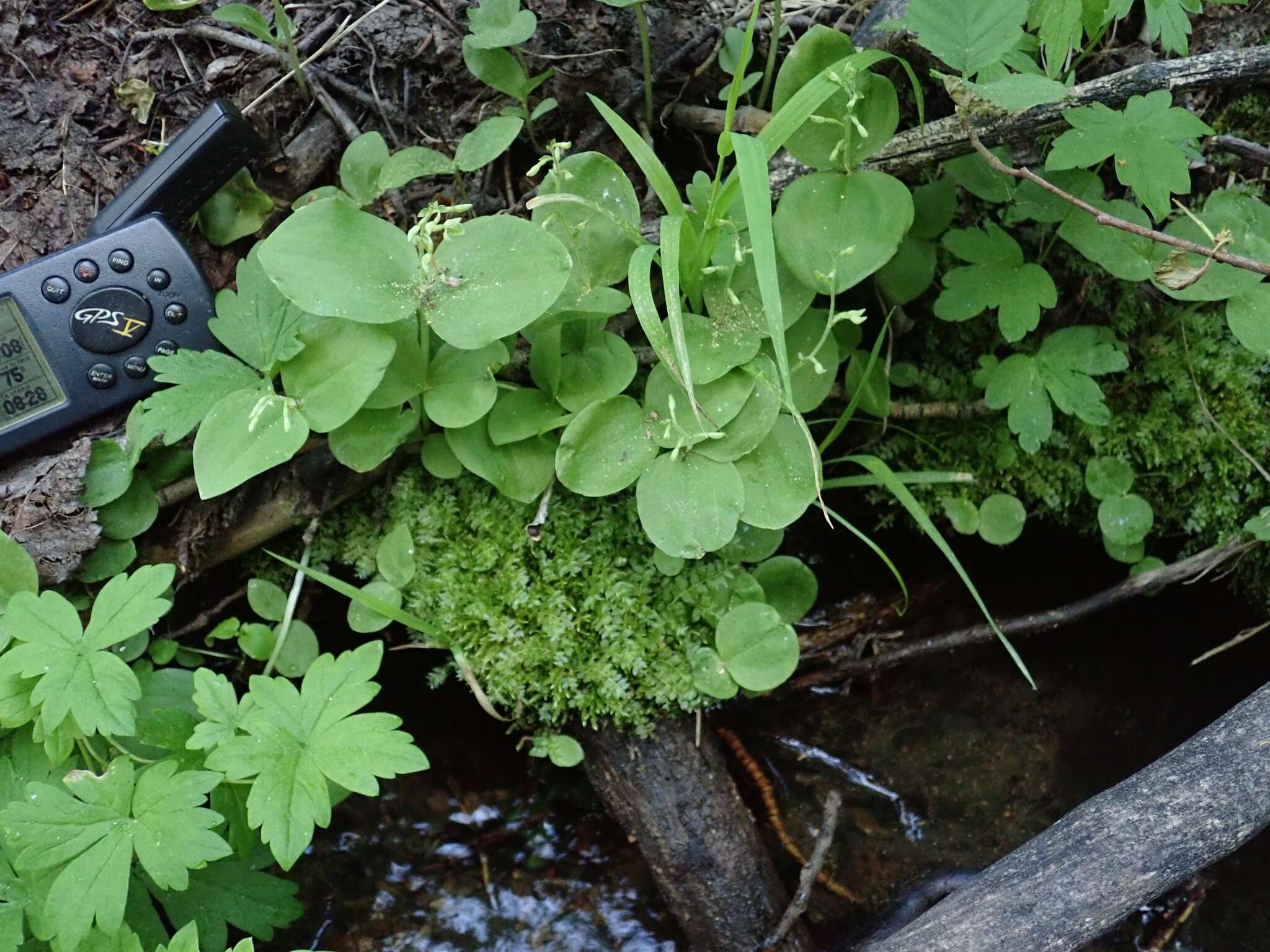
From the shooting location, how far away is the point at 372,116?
1.87 metres

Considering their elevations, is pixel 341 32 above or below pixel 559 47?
above

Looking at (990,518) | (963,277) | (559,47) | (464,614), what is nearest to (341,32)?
(559,47)

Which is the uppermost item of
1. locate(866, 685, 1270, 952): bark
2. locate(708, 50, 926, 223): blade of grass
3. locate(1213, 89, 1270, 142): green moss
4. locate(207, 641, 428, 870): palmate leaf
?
locate(708, 50, 926, 223): blade of grass

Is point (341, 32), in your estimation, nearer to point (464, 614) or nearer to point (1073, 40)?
point (464, 614)

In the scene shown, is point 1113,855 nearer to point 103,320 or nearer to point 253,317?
point 253,317

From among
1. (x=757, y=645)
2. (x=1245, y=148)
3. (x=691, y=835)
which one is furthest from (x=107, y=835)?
(x=1245, y=148)

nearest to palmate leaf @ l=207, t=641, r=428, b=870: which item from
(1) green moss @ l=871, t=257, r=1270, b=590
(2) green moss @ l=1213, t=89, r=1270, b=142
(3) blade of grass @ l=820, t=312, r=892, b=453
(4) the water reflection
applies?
(4) the water reflection

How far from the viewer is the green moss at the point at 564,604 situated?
1.62 meters

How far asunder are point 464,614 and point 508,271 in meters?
0.62

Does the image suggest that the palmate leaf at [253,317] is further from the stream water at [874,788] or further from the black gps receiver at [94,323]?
the stream water at [874,788]

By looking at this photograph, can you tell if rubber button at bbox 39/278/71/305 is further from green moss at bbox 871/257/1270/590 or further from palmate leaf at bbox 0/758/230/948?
green moss at bbox 871/257/1270/590

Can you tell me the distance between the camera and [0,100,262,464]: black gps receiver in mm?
1616

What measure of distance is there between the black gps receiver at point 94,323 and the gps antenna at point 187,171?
0.18 ft

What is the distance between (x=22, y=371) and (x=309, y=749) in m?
0.86
